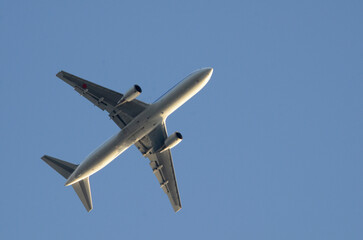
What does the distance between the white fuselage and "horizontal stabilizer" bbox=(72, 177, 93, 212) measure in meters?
4.20

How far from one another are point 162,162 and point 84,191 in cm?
1149

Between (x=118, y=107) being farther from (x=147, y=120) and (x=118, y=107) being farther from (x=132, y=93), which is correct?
(x=147, y=120)

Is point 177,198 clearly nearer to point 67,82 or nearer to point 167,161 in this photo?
point 167,161

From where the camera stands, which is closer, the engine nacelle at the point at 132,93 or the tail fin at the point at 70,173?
the engine nacelle at the point at 132,93

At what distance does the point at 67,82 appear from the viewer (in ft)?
220

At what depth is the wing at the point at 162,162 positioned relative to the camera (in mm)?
71188

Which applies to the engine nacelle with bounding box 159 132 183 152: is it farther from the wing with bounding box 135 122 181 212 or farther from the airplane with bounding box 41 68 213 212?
the wing with bounding box 135 122 181 212

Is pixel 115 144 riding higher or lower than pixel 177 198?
higher

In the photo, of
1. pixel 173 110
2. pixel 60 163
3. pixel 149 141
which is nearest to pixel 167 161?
pixel 149 141

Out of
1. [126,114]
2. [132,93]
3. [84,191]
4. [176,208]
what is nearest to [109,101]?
[126,114]

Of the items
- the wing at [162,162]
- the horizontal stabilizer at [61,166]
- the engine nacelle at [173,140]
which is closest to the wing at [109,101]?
the wing at [162,162]

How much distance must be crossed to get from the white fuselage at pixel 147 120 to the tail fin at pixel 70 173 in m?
3.11

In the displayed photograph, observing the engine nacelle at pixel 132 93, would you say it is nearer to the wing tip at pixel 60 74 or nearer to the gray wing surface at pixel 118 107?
the gray wing surface at pixel 118 107

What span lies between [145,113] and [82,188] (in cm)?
1446
